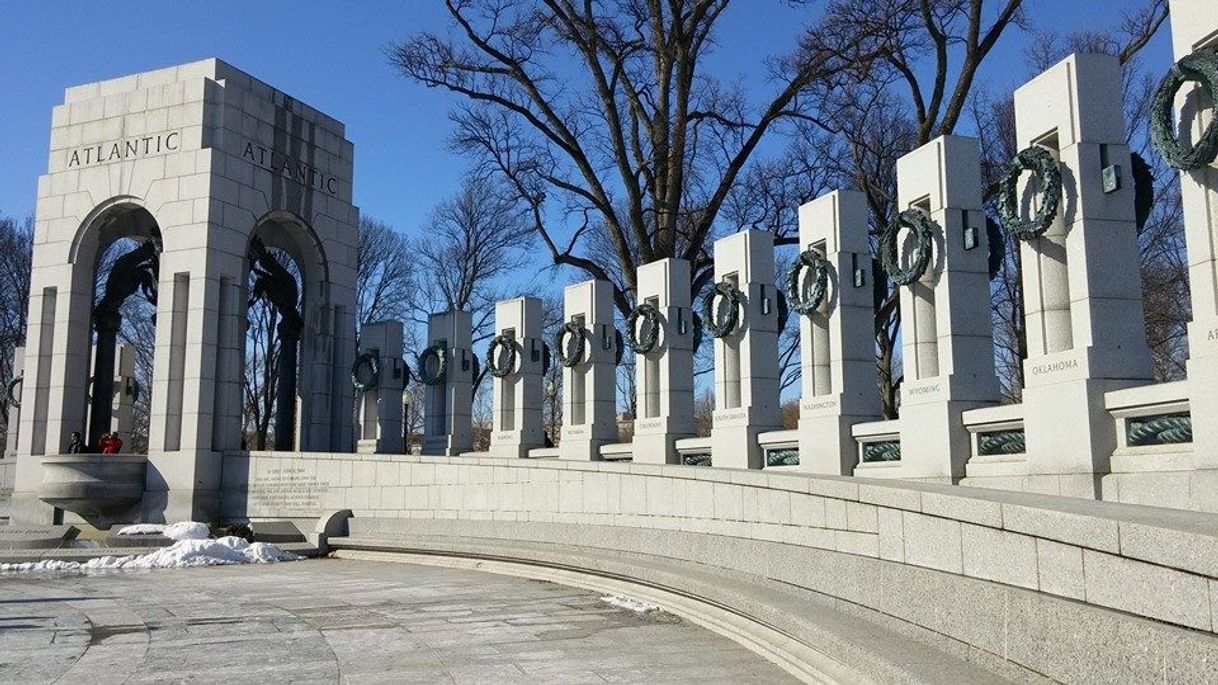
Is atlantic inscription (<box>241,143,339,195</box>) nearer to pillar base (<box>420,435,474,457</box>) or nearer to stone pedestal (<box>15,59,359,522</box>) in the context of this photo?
stone pedestal (<box>15,59,359,522</box>)

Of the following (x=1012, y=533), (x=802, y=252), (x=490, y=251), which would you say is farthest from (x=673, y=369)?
(x=490, y=251)

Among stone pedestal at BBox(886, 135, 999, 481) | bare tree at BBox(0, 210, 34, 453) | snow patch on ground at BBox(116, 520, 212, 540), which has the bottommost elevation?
snow patch on ground at BBox(116, 520, 212, 540)

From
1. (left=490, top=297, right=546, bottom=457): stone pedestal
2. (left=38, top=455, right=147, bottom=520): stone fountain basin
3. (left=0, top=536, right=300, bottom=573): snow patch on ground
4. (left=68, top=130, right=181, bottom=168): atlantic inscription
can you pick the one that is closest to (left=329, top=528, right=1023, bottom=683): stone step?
(left=0, top=536, right=300, bottom=573): snow patch on ground

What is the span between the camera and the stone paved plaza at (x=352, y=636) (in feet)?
24.7

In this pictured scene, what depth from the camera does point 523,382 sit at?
2303 centimetres

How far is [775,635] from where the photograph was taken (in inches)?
322

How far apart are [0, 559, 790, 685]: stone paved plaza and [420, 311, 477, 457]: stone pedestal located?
11684 millimetres

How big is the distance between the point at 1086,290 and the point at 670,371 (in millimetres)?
9467

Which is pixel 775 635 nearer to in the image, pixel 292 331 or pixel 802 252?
pixel 802 252

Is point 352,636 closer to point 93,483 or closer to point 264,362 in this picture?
point 93,483

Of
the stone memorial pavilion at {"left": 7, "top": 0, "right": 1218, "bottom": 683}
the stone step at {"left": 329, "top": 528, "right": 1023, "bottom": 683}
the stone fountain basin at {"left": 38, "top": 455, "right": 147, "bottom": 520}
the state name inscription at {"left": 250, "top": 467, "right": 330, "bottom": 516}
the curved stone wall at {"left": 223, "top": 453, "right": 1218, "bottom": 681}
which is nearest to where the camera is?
the curved stone wall at {"left": 223, "top": 453, "right": 1218, "bottom": 681}

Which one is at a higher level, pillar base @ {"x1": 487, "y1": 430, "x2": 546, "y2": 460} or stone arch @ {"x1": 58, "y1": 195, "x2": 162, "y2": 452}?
stone arch @ {"x1": 58, "y1": 195, "x2": 162, "y2": 452}

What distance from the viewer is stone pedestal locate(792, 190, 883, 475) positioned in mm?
14664

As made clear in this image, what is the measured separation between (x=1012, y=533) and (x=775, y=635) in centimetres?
272
